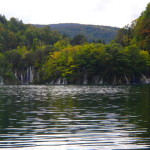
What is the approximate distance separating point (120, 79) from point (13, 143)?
12132 cm

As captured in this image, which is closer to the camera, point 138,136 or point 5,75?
point 138,136

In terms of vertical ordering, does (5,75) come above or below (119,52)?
below

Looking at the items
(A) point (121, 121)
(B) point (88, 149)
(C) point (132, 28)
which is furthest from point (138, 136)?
(C) point (132, 28)

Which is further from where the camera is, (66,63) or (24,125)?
(66,63)

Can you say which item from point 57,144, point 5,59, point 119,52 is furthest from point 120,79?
point 57,144

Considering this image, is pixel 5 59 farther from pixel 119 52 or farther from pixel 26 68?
pixel 119 52

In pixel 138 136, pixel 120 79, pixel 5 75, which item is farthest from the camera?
pixel 5 75

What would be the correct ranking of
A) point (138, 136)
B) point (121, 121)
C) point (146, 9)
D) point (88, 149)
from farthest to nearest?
1. point (146, 9)
2. point (121, 121)
3. point (138, 136)
4. point (88, 149)

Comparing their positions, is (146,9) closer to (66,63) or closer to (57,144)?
(66,63)

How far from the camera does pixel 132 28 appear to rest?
179000 millimetres

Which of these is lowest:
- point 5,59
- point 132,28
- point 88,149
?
point 88,149

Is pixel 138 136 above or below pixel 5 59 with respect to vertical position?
below

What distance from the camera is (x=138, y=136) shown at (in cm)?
1909

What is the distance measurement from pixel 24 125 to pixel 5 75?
127969 millimetres
